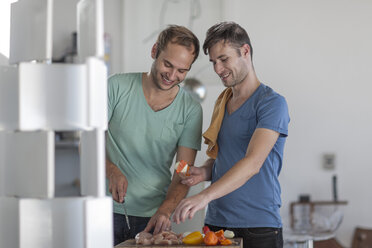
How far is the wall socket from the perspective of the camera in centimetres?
494

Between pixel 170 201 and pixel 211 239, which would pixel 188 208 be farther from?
pixel 170 201

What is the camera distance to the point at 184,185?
2.01m

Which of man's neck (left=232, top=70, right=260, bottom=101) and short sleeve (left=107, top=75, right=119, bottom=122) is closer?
man's neck (left=232, top=70, right=260, bottom=101)

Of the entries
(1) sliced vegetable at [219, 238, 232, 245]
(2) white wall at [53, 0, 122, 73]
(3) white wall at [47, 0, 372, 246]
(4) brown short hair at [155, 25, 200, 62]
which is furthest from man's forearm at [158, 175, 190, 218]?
(2) white wall at [53, 0, 122, 73]

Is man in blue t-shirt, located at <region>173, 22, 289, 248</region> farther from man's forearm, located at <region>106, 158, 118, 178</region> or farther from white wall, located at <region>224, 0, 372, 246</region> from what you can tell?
white wall, located at <region>224, 0, 372, 246</region>

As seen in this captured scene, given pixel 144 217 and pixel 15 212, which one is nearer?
pixel 15 212

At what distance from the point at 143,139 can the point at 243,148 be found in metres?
0.39

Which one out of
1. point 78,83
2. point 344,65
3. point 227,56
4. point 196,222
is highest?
point 344,65

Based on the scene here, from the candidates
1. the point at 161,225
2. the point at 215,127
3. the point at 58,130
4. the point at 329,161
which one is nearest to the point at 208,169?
the point at 215,127

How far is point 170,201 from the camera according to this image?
75.9 inches

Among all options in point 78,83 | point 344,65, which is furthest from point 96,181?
point 344,65

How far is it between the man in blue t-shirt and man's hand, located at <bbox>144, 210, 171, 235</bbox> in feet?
0.50

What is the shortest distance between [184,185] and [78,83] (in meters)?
1.02

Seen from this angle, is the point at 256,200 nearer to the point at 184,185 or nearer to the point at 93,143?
the point at 184,185
